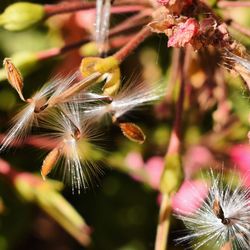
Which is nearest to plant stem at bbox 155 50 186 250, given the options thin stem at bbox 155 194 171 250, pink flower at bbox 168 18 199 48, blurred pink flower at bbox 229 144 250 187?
thin stem at bbox 155 194 171 250

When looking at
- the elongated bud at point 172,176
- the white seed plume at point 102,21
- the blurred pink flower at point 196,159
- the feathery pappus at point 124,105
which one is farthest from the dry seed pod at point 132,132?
the blurred pink flower at point 196,159

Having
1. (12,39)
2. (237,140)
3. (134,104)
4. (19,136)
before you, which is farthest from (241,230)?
(12,39)

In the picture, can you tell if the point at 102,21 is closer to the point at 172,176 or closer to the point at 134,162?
the point at 172,176

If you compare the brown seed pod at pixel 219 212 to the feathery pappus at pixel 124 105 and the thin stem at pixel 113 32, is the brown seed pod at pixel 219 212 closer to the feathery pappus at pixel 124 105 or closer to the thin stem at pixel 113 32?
the feathery pappus at pixel 124 105

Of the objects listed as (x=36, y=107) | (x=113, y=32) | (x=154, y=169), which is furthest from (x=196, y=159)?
(x=36, y=107)

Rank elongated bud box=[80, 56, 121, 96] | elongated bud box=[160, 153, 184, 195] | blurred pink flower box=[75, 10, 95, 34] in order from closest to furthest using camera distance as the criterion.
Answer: elongated bud box=[80, 56, 121, 96] → elongated bud box=[160, 153, 184, 195] → blurred pink flower box=[75, 10, 95, 34]

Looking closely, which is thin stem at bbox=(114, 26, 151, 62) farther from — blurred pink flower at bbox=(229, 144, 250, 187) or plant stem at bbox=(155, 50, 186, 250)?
blurred pink flower at bbox=(229, 144, 250, 187)
